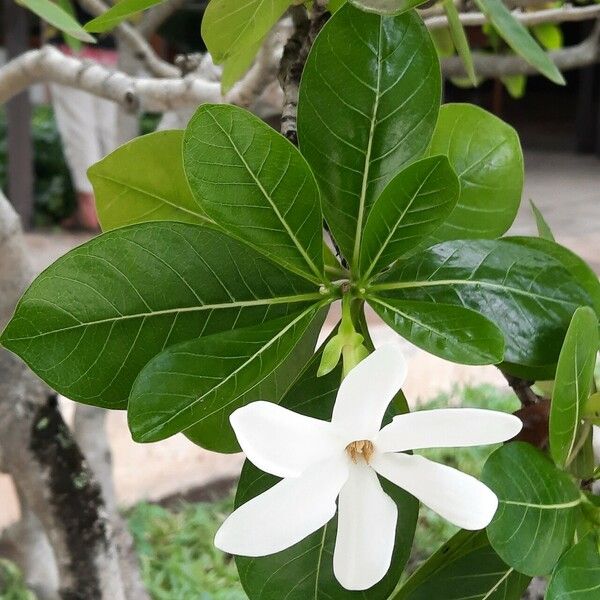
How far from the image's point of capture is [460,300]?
13.2 inches

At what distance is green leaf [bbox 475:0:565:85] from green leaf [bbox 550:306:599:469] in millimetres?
219

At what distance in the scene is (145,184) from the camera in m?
0.38

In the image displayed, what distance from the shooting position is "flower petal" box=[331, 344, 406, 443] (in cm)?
24

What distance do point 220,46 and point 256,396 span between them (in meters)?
0.19

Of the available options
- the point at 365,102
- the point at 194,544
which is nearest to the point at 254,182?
the point at 365,102

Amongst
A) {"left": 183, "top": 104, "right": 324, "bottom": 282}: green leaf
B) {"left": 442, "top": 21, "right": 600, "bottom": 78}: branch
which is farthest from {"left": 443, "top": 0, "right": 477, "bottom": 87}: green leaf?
{"left": 442, "top": 21, "right": 600, "bottom": 78}: branch

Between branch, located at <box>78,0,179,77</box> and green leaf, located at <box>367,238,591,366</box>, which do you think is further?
branch, located at <box>78,0,179,77</box>

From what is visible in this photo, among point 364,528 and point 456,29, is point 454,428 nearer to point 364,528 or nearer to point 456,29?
point 364,528

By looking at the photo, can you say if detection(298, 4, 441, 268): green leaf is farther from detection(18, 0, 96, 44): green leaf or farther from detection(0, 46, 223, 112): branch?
detection(0, 46, 223, 112): branch

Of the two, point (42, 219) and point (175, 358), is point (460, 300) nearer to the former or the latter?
point (175, 358)

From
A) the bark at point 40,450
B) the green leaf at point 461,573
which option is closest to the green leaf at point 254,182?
the green leaf at point 461,573

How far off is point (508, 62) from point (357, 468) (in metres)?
1.52

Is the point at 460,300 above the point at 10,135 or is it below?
above

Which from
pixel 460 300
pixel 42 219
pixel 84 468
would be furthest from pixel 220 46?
pixel 42 219
